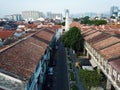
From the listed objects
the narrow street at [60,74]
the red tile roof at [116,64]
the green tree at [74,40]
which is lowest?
the narrow street at [60,74]

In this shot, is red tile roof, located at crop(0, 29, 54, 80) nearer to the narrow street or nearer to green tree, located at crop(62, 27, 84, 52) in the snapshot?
the narrow street

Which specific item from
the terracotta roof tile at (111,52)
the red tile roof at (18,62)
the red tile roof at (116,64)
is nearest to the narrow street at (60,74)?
the red tile roof at (18,62)

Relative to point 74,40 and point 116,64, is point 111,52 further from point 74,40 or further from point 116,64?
point 74,40

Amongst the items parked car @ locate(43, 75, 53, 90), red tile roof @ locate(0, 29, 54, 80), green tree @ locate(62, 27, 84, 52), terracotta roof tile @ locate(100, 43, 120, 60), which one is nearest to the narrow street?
parked car @ locate(43, 75, 53, 90)

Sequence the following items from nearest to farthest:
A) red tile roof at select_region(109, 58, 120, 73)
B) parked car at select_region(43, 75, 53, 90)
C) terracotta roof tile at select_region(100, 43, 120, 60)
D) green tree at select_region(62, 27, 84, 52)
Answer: red tile roof at select_region(109, 58, 120, 73)
terracotta roof tile at select_region(100, 43, 120, 60)
parked car at select_region(43, 75, 53, 90)
green tree at select_region(62, 27, 84, 52)

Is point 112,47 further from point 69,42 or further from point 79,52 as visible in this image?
point 79,52

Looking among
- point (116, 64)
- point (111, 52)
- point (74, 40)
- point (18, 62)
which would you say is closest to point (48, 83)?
point (111, 52)

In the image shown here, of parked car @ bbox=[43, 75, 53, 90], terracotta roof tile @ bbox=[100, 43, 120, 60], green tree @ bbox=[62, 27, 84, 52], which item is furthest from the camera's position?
green tree @ bbox=[62, 27, 84, 52]

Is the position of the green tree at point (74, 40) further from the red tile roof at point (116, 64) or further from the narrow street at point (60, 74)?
the red tile roof at point (116, 64)
